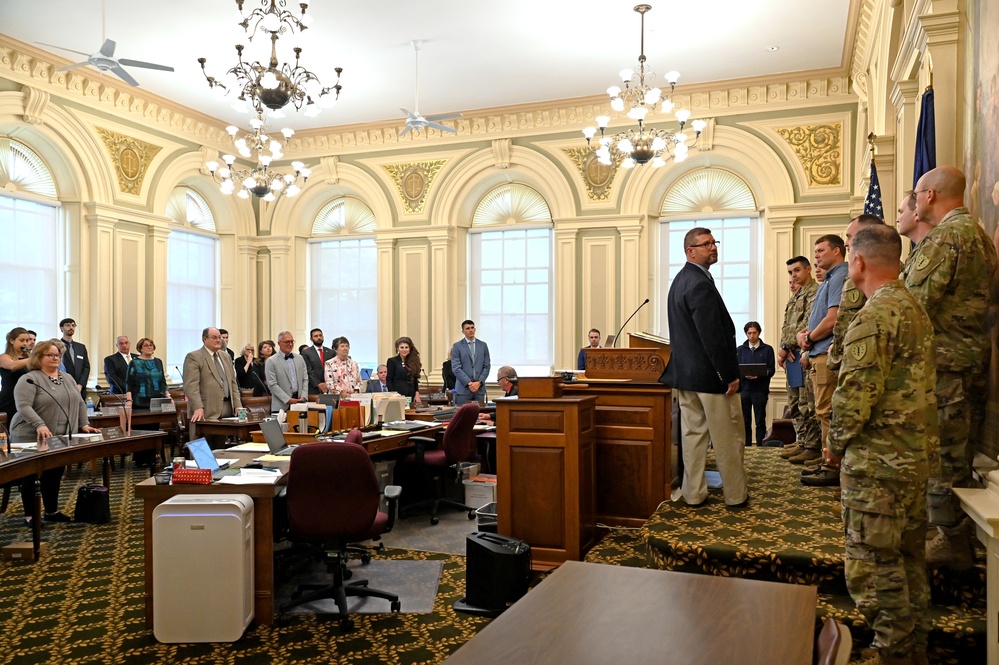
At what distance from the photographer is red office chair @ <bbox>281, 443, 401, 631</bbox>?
3812 mm

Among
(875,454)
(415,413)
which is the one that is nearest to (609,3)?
(415,413)

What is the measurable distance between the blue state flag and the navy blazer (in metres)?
1.22

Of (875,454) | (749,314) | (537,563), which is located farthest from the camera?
(749,314)

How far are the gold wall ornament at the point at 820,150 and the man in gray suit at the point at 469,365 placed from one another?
465cm

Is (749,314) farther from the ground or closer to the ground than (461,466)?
farther from the ground

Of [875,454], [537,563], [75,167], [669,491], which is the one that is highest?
[75,167]

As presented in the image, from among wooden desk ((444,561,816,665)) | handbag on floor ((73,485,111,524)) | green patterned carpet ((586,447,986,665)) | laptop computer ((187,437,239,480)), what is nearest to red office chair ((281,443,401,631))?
laptop computer ((187,437,239,480))

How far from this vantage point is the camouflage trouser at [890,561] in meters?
2.58

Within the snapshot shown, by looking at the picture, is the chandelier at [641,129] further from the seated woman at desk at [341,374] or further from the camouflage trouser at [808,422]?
the seated woman at desk at [341,374]

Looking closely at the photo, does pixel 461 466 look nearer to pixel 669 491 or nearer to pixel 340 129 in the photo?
pixel 669 491

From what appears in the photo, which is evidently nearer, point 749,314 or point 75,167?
point 75,167

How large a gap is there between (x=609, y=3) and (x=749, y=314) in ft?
15.3

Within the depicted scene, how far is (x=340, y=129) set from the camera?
11797 mm

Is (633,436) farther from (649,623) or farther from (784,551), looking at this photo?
(649,623)
